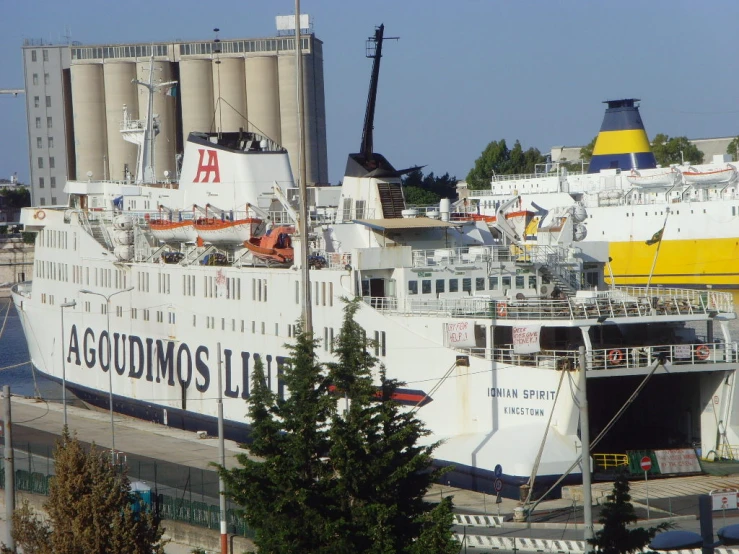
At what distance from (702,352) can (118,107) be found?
73.2 m

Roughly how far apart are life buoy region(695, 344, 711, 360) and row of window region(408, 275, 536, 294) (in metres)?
5.45

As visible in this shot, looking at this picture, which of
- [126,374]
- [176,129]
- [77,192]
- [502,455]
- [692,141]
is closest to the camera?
[502,455]

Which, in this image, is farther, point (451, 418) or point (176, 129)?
point (176, 129)

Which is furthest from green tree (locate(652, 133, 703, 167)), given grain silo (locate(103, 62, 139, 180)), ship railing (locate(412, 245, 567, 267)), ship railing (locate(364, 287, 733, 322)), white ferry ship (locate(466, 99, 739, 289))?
ship railing (locate(364, 287, 733, 322))

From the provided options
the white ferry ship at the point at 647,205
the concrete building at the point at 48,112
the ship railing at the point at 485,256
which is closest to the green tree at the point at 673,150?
the white ferry ship at the point at 647,205

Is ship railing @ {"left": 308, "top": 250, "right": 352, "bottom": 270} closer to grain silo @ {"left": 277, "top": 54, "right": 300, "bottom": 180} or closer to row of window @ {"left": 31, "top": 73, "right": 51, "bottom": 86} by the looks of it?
grain silo @ {"left": 277, "top": 54, "right": 300, "bottom": 180}

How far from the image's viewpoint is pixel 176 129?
9306 centimetres

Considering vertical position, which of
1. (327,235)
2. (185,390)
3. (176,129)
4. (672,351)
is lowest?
(185,390)

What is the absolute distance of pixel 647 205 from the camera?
69250 mm

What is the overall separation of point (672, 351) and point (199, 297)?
47.4 feet

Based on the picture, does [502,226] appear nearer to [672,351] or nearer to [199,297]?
[672,351]

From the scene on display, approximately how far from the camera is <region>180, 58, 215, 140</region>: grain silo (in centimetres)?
9100

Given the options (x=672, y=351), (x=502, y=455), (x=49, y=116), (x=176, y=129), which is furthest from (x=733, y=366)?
(x=49, y=116)

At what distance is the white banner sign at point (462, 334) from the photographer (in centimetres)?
2534
